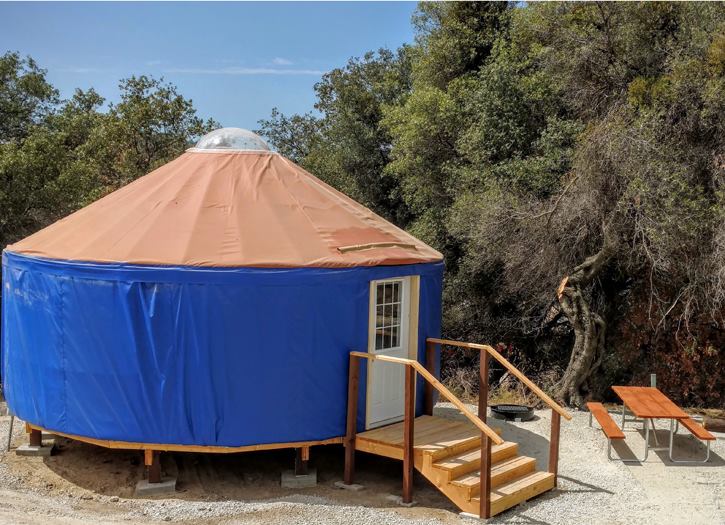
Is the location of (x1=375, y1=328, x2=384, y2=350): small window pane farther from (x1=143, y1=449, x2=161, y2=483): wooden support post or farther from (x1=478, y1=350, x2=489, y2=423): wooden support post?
(x1=143, y1=449, x2=161, y2=483): wooden support post

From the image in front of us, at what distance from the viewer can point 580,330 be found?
11.8 m

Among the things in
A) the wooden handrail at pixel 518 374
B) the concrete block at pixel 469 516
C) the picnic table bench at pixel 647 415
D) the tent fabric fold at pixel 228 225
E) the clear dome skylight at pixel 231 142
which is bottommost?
the concrete block at pixel 469 516

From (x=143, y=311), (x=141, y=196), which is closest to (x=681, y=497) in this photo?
(x=143, y=311)

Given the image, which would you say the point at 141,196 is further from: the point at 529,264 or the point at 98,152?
the point at 98,152

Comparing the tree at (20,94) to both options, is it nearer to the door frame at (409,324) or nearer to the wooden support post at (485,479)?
the door frame at (409,324)

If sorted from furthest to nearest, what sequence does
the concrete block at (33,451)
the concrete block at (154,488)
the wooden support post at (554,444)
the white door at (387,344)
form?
the concrete block at (33,451), the white door at (387,344), the wooden support post at (554,444), the concrete block at (154,488)

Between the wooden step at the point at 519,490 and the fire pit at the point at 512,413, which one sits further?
the fire pit at the point at 512,413

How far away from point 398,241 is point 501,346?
506 centimetres

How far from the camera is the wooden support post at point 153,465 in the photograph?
8.00 m

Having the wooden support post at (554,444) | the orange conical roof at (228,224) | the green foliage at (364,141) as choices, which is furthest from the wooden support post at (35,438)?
the green foliage at (364,141)

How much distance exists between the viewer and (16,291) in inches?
342

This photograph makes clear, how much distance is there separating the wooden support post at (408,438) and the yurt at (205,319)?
0.69 meters

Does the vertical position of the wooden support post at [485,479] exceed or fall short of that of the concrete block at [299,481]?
it exceeds it

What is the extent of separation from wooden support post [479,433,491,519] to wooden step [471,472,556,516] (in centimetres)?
6
